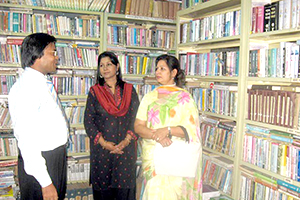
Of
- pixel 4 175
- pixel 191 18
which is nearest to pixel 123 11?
pixel 191 18

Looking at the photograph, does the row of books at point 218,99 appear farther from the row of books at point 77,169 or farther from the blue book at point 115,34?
the row of books at point 77,169

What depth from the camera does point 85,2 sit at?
122 inches

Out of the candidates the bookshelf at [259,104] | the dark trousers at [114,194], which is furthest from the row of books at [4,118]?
the bookshelf at [259,104]

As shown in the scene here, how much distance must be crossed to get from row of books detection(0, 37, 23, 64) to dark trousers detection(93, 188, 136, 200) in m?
1.76

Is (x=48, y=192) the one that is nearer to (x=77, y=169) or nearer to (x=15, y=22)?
(x=77, y=169)

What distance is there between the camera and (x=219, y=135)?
2.57 metres

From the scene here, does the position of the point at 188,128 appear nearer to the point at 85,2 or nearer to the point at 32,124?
the point at 32,124

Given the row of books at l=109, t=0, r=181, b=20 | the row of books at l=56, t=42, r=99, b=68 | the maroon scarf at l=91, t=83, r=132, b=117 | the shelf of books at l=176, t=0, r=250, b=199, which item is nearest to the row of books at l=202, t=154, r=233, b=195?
the shelf of books at l=176, t=0, r=250, b=199

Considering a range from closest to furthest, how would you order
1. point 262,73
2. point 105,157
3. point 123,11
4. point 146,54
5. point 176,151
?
point 176,151 < point 262,73 < point 105,157 < point 123,11 < point 146,54

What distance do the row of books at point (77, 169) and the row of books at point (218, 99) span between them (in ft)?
5.04

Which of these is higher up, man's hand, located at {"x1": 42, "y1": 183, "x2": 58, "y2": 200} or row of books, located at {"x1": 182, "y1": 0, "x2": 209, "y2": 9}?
row of books, located at {"x1": 182, "y1": 0, "x2": 209, "y2": 9}

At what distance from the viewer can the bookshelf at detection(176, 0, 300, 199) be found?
190 cm

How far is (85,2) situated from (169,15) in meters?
1.10

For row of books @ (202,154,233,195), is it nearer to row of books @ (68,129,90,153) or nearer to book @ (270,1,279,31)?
book @ (270,1,279,31)
